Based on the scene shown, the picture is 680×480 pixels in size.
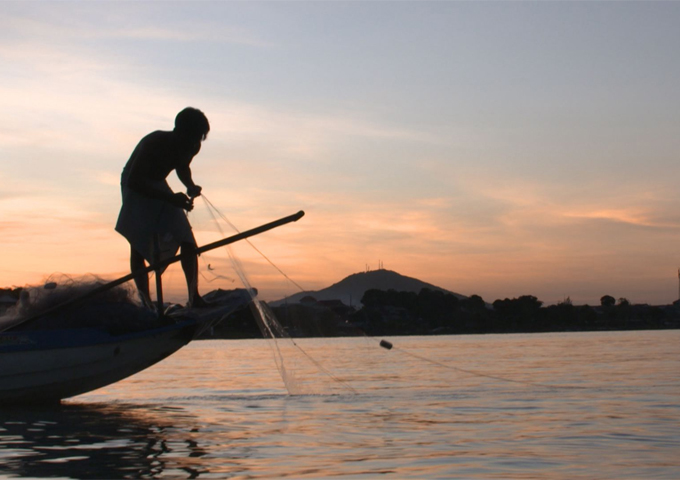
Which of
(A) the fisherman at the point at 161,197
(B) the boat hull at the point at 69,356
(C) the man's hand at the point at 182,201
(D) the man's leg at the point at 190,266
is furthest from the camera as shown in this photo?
(B) the boat hull at the point at 69,356

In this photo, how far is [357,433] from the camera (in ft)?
29.9

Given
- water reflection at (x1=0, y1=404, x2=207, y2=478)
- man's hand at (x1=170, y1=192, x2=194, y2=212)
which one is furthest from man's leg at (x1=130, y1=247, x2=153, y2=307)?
water reflection at (x1=0, y1=404, x2=207, y2=478)

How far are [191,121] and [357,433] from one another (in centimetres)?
428

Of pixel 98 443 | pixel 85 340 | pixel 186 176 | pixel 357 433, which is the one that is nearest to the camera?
pixel 98 443

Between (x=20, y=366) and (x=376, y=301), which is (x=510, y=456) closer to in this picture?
(x=20, y=366)

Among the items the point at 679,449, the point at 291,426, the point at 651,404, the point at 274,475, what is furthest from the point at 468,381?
the point at 274,475

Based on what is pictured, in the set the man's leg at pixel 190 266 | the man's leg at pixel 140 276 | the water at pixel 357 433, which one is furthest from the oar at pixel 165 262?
the water at pixel 357 433

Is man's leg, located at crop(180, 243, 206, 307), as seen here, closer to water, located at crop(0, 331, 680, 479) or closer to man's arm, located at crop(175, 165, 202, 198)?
man's arm, located at crop(175, 165, 202, 198)

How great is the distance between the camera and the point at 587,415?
10797mm

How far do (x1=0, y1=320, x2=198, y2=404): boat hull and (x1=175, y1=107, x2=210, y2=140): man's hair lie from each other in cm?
245

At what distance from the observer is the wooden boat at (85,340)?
11406mm

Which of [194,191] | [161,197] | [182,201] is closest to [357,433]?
[182,201]

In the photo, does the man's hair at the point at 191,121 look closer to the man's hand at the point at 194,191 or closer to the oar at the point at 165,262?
the man's hand at the point at 194,191

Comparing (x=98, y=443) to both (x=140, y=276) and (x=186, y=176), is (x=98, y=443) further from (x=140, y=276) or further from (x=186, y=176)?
(x=186, y=176)
